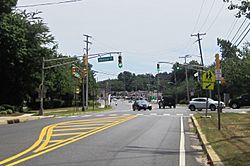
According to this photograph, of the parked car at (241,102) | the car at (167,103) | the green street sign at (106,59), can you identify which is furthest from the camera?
the car at (167,103)

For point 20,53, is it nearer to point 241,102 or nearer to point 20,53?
point 20,53

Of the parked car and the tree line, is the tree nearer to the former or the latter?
the tree line

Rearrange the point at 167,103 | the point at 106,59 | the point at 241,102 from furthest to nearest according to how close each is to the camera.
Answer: the point at 167,103 < the point at 241,102 < the point at 106,59

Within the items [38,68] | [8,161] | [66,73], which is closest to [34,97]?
[66,73]

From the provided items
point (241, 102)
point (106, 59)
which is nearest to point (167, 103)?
point (241, 102)

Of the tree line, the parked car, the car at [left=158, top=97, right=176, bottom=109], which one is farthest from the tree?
the parked car

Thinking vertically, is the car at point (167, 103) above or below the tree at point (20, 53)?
below

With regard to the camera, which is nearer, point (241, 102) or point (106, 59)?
point (106, 59)

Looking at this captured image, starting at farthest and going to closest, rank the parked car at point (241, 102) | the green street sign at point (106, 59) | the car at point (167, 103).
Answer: the car at point (167, 103), the parked car at point (241, 102), the green street sign at point (106, 59)

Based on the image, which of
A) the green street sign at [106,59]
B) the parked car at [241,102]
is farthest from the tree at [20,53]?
the parked car at [241,102]

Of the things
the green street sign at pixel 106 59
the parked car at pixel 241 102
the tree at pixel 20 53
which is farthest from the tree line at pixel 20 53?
the parked car at pixel 241 102

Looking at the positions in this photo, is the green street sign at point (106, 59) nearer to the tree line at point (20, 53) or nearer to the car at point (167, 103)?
the tree line at point (20, 53)

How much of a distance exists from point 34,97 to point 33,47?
25.0 metres

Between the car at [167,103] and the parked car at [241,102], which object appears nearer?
the parked car at [241,102]
